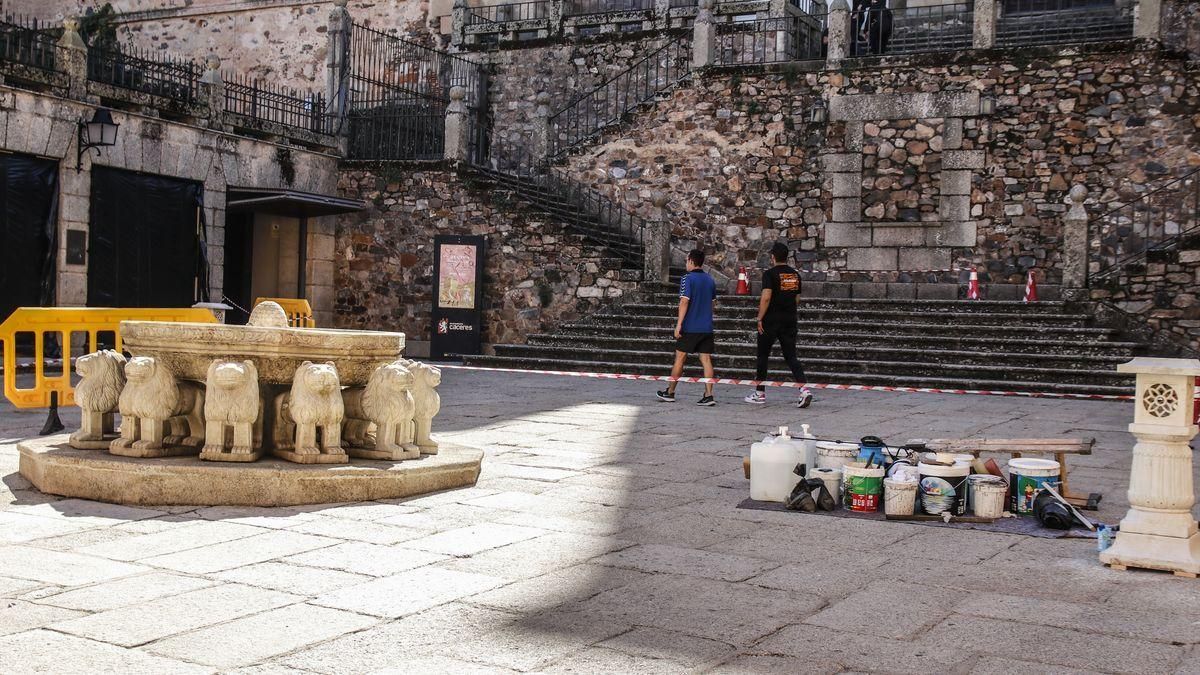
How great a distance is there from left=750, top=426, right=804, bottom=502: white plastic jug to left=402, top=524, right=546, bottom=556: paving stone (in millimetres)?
1420

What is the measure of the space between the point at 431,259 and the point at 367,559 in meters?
14.4

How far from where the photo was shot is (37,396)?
941 centimetres

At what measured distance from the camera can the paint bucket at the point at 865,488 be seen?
6035 millimetres

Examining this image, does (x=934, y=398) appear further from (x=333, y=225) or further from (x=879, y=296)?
(x=333, y=225)

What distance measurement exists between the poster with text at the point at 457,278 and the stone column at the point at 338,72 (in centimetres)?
302

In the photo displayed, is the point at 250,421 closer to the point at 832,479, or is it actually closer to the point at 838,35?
the point at 832,479

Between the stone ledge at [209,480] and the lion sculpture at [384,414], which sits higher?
the lion sculpture at [384,414]

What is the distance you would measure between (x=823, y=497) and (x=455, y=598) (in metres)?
2.52

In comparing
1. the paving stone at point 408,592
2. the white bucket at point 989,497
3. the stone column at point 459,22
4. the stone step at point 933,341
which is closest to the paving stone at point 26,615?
the paving stone at point 408,592

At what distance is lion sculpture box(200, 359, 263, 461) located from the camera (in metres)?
6.09

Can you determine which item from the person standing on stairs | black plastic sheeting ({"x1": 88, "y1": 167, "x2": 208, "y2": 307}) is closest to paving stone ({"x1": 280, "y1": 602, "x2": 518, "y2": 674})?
the person standing on stairs

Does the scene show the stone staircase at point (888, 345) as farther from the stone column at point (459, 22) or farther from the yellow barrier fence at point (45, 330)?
A: the stone column at point (459, 22)

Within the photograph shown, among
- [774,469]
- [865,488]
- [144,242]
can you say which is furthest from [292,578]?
[144,242]

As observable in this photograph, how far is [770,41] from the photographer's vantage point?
65.4 feet
